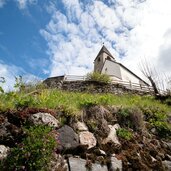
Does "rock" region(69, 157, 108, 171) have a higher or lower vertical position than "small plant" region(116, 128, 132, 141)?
lower

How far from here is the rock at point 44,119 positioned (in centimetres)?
802

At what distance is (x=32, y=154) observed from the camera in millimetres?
6750

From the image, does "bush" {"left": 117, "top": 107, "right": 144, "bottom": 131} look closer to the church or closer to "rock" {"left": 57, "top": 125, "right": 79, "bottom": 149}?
"rock" {"left": 57, "top": 125, "right": 79, "bottom": 149}

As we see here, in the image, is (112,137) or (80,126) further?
(112,137)

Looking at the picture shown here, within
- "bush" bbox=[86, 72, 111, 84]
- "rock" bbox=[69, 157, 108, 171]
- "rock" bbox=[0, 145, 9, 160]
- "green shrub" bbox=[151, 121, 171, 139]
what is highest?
"bush" bbox=[86, 72, 111, 84]

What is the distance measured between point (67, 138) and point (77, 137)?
A: 0.35 meters

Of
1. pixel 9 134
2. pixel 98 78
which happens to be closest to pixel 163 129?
pixel 9 134

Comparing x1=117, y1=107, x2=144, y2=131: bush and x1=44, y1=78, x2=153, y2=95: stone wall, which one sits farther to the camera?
x1=44, y1=78, x2=153, y2=95: stone wall

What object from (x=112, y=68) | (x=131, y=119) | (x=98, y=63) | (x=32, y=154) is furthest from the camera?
(x=98, y=63)

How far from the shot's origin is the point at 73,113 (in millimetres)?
9102

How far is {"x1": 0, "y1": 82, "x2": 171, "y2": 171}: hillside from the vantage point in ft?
22.9

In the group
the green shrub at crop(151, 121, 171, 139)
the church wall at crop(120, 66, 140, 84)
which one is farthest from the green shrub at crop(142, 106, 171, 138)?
the church wall at crop(120, 66, 140, 84)

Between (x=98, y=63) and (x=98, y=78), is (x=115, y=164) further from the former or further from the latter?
(x=98, y=63)

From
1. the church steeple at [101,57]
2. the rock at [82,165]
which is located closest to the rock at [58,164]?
the rock at [82,165]
